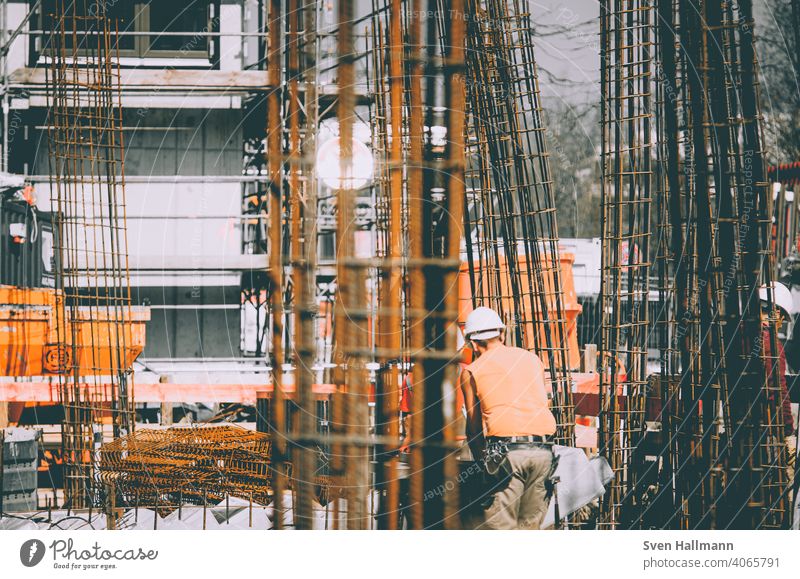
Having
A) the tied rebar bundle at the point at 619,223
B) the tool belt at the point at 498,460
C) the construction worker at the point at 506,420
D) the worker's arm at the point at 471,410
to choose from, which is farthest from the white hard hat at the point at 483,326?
the tied rebar bundle at the point at 619,223

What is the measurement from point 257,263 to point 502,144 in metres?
6.17

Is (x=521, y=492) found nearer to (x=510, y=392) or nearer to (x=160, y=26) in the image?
(x=510, y=392)

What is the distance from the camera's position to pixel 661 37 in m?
5.69

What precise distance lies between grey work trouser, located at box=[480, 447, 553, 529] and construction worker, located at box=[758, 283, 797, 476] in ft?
4.87

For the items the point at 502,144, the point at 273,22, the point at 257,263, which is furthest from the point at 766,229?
the point at 257,263

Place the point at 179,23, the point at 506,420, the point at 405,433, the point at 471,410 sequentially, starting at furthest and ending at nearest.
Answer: the point at 179,23, the point at 405,433, the point at 506,420, the point at 471,410

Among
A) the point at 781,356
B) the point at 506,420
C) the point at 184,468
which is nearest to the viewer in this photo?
the point at 506,420

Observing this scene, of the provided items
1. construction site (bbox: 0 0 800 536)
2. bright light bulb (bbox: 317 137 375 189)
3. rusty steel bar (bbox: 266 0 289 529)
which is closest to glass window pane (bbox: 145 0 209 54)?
construction site (bbox: 0 0 800 536)

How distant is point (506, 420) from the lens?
5.00m

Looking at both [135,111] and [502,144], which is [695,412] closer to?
[502,144]

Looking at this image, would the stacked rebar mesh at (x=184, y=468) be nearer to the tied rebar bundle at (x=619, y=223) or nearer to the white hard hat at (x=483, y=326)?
the white hard hat at (x=483, y=326)

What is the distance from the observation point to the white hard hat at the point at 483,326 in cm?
507

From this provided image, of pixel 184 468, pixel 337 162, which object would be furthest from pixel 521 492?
pixel 337 162

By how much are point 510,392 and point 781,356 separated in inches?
71.4
